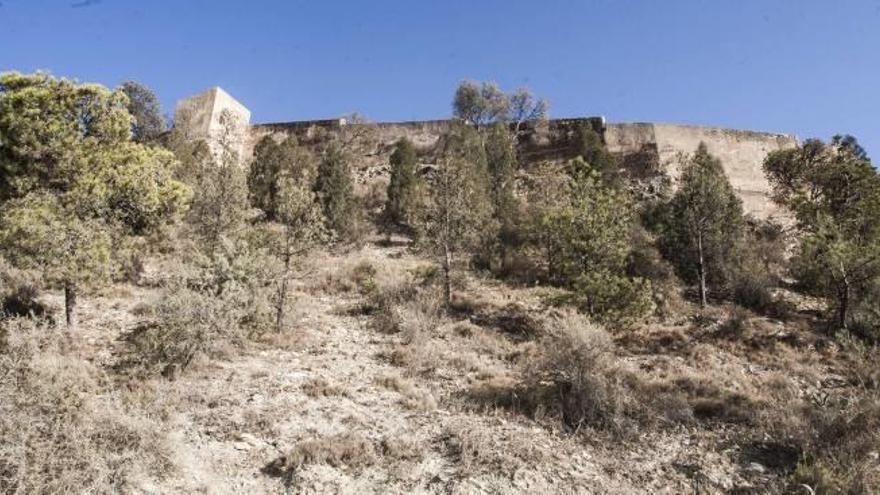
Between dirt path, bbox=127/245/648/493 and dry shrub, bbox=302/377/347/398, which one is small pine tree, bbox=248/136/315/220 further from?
dry shrub, bbox=302/377/347/398

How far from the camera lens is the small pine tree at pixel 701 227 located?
69.5ft

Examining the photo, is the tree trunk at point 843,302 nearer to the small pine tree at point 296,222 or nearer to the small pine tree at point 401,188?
the small pine tree at point 296,222

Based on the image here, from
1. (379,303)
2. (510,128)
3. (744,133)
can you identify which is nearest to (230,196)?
(379,303)

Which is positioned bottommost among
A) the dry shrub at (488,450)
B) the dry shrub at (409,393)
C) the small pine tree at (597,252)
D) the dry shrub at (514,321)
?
the dry shrub at (488,450)

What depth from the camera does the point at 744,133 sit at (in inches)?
1452

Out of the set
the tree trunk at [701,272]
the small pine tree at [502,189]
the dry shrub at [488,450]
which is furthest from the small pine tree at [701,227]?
the dry shrub at [488,450]

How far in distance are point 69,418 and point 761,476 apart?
9542 millimetres

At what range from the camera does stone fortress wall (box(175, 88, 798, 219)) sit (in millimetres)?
34094

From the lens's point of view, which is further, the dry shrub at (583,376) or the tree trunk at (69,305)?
the tree trunk at (69,305)

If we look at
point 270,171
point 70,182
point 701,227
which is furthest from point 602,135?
point 70,182

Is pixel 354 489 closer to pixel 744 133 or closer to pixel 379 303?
pixel 379 303

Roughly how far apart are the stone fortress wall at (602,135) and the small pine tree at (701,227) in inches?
419

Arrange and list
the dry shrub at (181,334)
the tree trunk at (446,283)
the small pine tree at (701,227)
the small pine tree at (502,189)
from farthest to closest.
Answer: the small pine tree at (502,189)
the small pine tree at (701,227)
the tree trunk at (446,283)
the dry shrub at (181,334)

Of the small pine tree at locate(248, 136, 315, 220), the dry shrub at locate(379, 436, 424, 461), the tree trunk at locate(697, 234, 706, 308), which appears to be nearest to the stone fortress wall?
the small pine tree at locate(248, 136, 315, 220)
